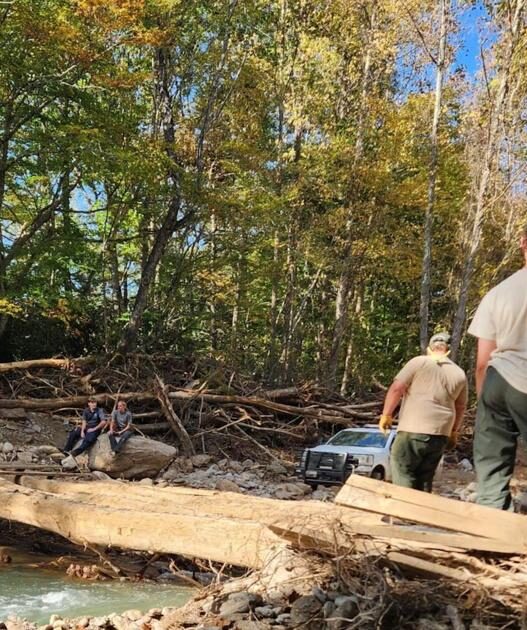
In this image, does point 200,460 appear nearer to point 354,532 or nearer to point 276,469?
point 276,469

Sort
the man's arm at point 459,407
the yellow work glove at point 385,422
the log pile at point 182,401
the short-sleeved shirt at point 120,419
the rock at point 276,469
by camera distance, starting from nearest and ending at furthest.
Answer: the yellow work glove at point 385,422 < the man's arm at point 459,407 < the short-sleeved shirt at point 120,419 < the rock at point 276,469 < the log pile at point 182,401

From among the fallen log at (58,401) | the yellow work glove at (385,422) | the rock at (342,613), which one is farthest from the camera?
the fallen log at (58,401)

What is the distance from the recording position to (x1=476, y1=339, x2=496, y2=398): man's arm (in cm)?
407

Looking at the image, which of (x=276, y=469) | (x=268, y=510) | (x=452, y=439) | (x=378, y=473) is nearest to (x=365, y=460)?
(x=378, y=473)

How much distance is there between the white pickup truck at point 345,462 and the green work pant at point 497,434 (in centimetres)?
1040

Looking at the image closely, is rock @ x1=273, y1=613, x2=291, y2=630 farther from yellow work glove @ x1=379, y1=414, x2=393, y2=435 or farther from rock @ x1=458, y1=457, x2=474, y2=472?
rock @ x1=458, y1=457, x2=474, y2=472

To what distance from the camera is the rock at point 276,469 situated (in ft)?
54.1

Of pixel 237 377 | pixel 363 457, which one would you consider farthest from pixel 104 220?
pixel 363 457

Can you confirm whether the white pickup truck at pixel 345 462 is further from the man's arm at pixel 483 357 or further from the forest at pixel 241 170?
the man's arm at pixel 483 357

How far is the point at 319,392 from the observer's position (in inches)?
861

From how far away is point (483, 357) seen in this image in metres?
4.10

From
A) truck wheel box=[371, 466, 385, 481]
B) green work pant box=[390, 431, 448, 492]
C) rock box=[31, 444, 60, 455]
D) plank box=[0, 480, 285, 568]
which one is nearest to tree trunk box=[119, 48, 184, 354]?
rock box=[31, 444, 60, 455]

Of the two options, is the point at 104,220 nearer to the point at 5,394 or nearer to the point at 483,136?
the point at 5,394

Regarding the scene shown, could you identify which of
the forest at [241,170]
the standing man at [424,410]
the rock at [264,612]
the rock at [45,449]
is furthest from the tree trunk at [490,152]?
the rock at [264,612]
